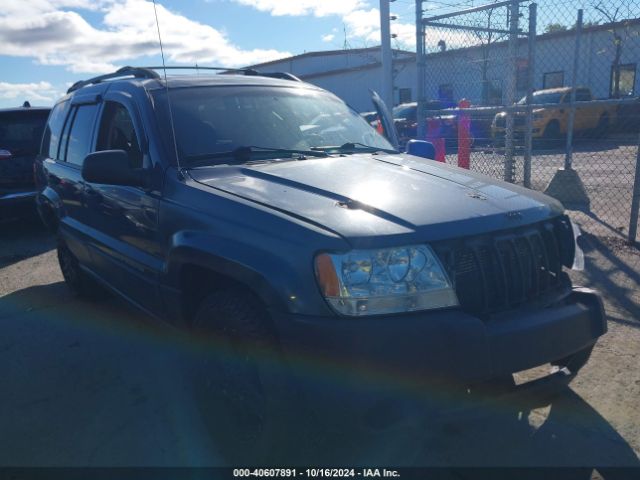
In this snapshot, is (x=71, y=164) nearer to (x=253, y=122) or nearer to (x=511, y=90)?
(x=253, y=122)

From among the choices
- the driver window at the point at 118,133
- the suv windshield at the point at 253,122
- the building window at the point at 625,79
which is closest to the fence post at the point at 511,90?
the suv windshield at the point at 253,122

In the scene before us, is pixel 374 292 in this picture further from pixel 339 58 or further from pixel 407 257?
pixel 339 58

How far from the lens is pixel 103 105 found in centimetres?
401

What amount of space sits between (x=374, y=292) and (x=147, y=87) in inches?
86.7

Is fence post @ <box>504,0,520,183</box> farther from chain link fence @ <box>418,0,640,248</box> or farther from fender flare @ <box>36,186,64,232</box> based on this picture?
fender flare @ <box>36,186,64,232</box>

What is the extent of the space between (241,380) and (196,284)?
624mm

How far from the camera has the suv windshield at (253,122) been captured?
10.8 ft

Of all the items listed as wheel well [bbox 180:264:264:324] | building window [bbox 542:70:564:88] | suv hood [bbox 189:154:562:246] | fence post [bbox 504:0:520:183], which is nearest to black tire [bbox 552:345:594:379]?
suv hood [bbox 189:154:562:246]

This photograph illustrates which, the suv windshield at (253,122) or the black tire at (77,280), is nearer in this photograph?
the suv windshield at (253,122)

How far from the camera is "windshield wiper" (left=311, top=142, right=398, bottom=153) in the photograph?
11.7 ft

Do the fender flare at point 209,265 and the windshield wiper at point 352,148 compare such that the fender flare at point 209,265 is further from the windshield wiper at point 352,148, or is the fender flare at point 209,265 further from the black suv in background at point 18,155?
the black suv in background at point 18,155

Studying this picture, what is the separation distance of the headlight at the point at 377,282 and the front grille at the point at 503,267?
0.13m

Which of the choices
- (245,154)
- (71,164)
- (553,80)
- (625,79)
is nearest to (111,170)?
(245,154)

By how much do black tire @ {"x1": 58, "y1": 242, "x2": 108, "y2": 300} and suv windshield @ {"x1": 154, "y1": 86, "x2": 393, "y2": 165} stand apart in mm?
2332
